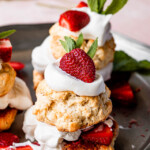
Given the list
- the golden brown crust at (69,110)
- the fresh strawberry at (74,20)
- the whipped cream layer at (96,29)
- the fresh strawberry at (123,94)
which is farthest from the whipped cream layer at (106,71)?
the golden brown crust at (69,110)

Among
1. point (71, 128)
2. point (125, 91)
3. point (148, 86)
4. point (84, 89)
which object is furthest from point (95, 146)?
point (148, 86)

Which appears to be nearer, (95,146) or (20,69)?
(95,146)

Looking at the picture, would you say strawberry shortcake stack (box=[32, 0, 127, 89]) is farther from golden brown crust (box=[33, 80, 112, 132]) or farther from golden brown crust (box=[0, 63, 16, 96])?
golden brown crust (box=[33, 80, 112, 132])

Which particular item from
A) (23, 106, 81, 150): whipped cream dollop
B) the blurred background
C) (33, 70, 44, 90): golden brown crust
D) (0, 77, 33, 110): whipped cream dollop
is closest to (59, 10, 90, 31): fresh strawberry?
(33, 70, 44, 90): golden brown crust

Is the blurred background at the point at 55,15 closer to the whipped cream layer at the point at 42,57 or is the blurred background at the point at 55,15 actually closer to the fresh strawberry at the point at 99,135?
the whipped cream layer at the point at 42,57

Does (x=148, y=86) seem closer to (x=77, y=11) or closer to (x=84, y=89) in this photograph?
(x=77, y=11)

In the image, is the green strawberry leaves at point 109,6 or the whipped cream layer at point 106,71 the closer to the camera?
the green strawberry leaves at point 109,6

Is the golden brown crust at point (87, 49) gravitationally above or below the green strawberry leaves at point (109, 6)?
below
